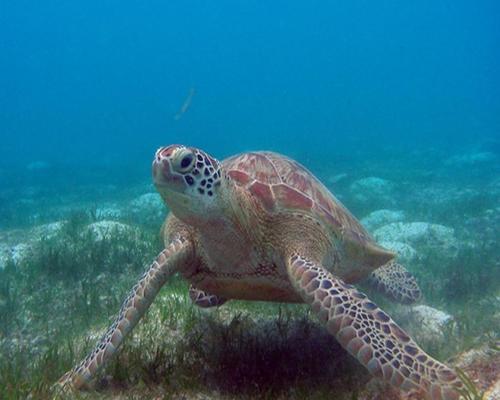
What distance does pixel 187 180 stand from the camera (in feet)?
10.4

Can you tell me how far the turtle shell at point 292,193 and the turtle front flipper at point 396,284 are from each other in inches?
43.9

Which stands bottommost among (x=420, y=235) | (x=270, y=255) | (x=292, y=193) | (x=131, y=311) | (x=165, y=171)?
(x=131, y=311)

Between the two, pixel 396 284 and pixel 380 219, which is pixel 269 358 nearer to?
pixel 396 284

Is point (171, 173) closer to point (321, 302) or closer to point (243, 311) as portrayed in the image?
point (321, 302)

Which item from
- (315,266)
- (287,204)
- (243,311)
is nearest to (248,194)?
(287,204)

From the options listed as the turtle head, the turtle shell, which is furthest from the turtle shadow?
the turtle head

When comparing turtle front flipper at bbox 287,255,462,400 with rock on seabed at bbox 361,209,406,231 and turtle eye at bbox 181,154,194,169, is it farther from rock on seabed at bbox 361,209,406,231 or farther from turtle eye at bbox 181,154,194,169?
rock on seabed at bbox 361,209,406,231

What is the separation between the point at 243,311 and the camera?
5027 millimetres

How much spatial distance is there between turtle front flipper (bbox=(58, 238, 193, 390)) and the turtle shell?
0.84m

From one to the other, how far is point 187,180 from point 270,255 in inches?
44.6

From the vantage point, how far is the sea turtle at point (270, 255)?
112 inches

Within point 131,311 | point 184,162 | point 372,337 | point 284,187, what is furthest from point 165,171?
point 372,337

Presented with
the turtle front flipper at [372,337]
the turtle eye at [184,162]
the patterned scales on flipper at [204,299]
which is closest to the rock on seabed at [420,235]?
the patterned scales on flipper at [204,299]

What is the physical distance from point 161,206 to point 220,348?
36.3 feet
